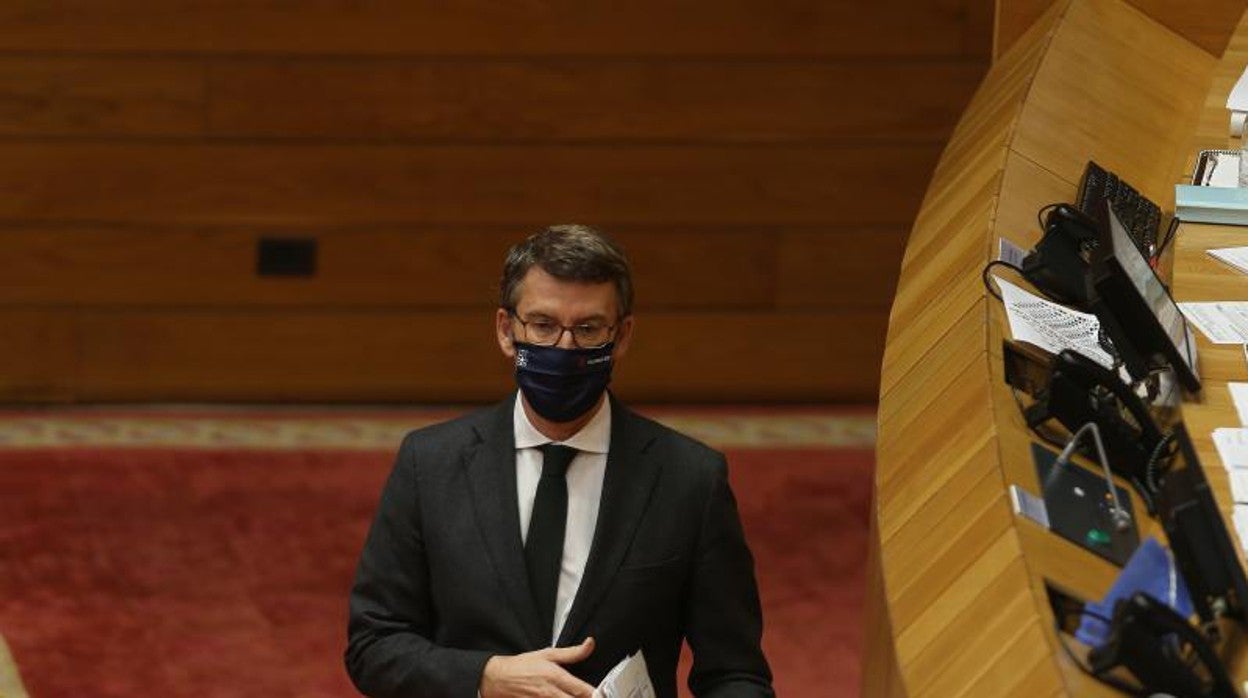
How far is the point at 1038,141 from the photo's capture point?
302 cm

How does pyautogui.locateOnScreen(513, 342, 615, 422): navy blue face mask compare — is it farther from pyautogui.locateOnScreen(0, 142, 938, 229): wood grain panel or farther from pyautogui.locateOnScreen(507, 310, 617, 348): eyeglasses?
pyautogui.locateOnScreen(0, 142, 938, 229): wood grain panel

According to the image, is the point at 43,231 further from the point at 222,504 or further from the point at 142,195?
the point at 222,504

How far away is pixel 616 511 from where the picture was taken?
82.0 inches

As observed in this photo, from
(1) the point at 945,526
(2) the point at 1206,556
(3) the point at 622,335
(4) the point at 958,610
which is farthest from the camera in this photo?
(3) the point at 622,335

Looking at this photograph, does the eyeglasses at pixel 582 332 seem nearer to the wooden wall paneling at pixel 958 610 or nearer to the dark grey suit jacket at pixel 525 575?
the dark grey suit jacket at pixel 525 575

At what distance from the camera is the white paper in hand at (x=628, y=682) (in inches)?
78.0

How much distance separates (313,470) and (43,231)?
2.39ft

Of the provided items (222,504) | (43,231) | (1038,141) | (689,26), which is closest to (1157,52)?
(1038,141)

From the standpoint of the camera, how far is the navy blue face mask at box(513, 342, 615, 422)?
6.71 feet

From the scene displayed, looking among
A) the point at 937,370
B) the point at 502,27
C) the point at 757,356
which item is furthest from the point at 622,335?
the point at 757,356

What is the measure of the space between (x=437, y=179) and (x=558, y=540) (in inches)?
96.6

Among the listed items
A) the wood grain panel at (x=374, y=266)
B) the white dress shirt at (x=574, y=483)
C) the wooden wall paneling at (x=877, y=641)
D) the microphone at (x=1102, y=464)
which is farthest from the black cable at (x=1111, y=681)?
the wood grain panel at (x=374, y=266)

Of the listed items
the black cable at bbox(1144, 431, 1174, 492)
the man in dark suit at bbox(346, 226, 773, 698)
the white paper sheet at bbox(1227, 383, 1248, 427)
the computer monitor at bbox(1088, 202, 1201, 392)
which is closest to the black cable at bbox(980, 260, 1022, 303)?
the computer monitor at bbox(1088, 202, 1201, 392)

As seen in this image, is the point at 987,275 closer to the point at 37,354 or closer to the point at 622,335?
the point at 622,335
